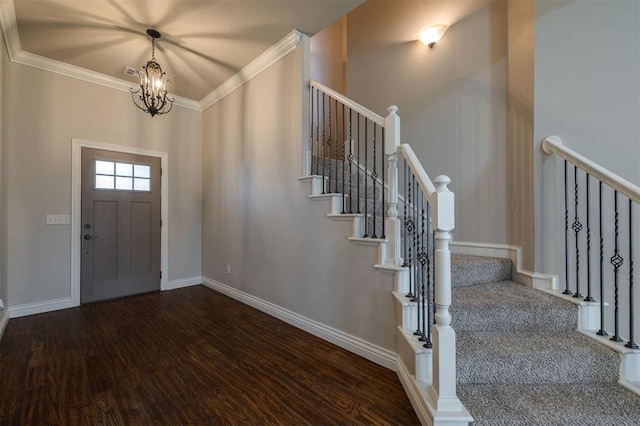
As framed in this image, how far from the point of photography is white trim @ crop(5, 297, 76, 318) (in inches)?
122

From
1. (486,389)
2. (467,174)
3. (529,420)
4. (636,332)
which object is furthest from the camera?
(467,174)

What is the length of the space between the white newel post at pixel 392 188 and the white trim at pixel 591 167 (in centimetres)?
130

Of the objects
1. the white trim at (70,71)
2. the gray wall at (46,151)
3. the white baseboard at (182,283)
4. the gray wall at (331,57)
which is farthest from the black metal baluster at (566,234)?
the white trim at (70,71)

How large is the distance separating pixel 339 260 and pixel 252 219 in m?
1.51

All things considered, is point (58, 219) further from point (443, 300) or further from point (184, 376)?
point (443, 300)

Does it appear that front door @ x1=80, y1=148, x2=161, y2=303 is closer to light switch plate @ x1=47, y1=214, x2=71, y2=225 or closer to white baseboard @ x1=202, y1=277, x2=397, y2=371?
light switch plate @ x1=47, y1=214, x2=71, y2=225

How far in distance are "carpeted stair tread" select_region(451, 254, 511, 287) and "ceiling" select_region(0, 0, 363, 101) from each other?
2.53 metres

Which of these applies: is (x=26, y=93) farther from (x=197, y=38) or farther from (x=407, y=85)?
(x=407, y=85)

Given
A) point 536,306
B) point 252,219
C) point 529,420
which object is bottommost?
point 529,420

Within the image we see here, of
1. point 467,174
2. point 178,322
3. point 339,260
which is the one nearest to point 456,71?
point 467,174

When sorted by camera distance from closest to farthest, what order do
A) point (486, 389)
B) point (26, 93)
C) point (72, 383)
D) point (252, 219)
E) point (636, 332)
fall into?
point (486, 389) < point (72, 383) < point (636, 332) < point (26, 93) < point (252, 219)

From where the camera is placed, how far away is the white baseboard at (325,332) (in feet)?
7.00

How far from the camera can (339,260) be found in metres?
2.50

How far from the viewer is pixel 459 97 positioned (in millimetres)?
2918
